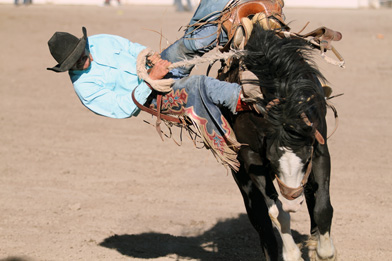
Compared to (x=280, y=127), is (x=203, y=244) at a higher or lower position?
lower

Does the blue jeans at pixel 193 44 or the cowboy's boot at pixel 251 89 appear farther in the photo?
the blue jeans at pixel 193 44

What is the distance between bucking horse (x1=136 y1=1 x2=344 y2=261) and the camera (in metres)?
3.61

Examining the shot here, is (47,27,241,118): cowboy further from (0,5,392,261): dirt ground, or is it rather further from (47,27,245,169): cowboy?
(0,5,392,261): dirt ground

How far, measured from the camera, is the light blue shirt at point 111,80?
4367 millimetres

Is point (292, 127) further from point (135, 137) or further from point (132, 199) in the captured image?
point (135, 137)

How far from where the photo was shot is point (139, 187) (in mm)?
6812

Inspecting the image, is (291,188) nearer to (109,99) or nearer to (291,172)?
(291,172)

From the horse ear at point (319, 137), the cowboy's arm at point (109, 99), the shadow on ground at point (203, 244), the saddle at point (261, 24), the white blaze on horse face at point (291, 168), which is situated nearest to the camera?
the white blaze on horse face at point (291, 168)

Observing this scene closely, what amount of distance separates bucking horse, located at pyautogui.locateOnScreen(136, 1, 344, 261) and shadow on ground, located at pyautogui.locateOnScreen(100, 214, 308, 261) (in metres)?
0.91

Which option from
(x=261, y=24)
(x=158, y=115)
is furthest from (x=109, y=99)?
(x=261, y=24)

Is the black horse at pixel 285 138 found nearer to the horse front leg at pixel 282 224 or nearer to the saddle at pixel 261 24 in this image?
the horse front leg at pixel 282 224

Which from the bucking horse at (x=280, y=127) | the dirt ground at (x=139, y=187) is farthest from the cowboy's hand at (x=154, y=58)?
the dirt ground at (x=139, y=187)

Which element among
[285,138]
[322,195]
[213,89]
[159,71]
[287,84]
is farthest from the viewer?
[159,71]

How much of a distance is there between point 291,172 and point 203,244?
2.22 m
